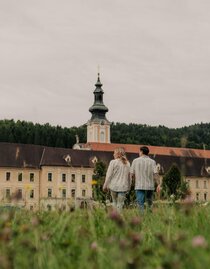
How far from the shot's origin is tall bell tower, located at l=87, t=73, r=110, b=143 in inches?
5153

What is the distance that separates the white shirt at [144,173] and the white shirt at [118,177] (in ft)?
0.66

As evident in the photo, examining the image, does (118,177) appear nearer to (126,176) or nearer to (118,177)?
(118,177)

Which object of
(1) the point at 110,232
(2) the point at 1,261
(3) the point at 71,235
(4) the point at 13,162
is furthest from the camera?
(4) the point at 13,162

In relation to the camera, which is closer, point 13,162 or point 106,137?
point 13,162

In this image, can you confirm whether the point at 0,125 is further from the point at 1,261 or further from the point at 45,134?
the point at 1,261

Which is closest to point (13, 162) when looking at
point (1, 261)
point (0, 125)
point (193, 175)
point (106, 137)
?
point (193, 175)

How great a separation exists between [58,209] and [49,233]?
1.71m

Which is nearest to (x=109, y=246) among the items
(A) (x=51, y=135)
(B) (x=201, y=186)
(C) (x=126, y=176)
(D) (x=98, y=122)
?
Result: (C) (x=126, y=176)

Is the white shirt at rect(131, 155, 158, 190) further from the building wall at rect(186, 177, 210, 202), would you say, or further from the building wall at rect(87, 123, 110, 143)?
the building wall at rect(87, 123, 110, 143)

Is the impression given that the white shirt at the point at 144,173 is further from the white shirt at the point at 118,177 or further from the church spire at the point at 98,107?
the church spire at the point at 98,107

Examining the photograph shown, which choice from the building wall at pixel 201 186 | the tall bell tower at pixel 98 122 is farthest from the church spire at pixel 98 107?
the building wall at pixel 201 186

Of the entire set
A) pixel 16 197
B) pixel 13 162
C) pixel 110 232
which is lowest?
pixel 110 232

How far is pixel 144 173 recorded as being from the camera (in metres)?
11.0

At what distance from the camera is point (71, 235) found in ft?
12.8
